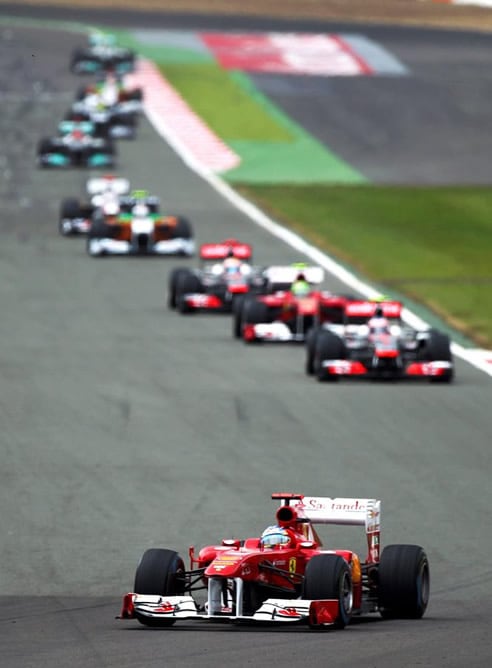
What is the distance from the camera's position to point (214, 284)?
3391cm

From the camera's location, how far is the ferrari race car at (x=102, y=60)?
71.1 meters

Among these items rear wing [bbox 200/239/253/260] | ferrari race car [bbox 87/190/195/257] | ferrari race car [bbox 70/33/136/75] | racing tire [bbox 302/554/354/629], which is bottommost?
ferrari race car [bbox 87/190/195/257]

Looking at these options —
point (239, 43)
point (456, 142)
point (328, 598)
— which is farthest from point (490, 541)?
point (239, 43)

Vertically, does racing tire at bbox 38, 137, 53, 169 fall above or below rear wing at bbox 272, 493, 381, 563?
below

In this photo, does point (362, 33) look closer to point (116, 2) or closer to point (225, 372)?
point (116, 2)

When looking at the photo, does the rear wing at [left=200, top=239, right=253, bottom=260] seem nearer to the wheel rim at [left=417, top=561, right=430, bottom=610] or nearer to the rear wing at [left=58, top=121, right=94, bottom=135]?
the wheel rim at [left=417, top=561, right=430, bottom=610]

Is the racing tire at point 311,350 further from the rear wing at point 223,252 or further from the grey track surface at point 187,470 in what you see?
the rear wing at point 223,252

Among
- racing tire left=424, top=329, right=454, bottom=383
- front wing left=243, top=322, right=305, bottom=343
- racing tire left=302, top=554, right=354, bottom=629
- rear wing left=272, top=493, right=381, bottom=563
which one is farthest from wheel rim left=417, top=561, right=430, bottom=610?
front wing left=243, top=322, right=305, bottom=343

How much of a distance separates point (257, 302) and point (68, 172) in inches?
1047

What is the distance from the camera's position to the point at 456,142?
6338 centimetres

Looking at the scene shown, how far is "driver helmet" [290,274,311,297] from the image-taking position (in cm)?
3059

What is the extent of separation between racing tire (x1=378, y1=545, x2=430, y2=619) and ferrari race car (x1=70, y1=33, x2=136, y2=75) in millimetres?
57276

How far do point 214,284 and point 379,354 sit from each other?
789 cm

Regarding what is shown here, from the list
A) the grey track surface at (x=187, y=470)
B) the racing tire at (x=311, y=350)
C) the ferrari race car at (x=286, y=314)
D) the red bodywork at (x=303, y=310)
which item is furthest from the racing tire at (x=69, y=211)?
the racing tire at (x=311, y=350)
